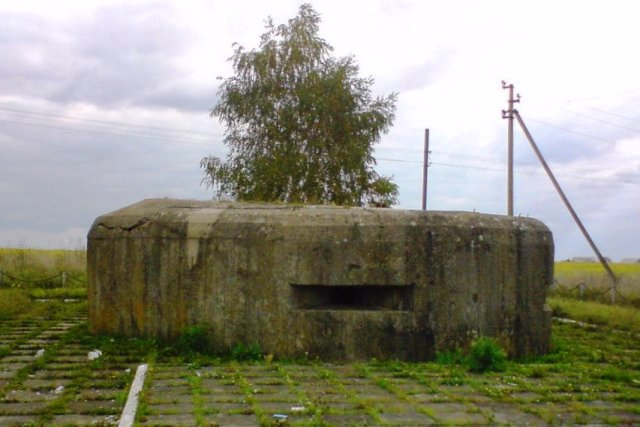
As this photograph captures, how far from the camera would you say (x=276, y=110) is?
2173cm

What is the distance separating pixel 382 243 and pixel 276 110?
1429 centimetres

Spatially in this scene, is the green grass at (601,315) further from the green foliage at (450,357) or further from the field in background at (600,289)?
the green foliage at (450,357)

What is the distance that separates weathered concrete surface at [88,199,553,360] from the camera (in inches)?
311

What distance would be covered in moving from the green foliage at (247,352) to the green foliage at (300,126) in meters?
12.4

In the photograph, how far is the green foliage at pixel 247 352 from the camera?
7820 mm

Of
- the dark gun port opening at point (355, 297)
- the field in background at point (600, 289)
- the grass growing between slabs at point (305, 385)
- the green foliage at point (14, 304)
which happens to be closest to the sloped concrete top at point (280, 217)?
the dark gun port opening at point (355, 297)

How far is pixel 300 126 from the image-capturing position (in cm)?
2172

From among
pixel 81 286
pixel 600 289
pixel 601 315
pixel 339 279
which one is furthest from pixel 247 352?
pixel 600 289

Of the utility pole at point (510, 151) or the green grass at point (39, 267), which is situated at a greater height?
the utility pole at point (510, 151)

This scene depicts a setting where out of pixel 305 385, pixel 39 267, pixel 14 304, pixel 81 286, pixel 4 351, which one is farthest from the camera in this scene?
pixel 39 267

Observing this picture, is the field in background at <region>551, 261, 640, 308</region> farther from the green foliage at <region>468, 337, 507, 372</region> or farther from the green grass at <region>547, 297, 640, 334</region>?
the green foliage at <region>468, 337, 507, 372</region>

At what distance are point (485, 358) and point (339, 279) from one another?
5.57 ft

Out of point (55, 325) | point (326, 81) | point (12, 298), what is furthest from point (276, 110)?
point (55, 325)

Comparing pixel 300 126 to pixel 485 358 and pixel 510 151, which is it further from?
pixel 485 358
